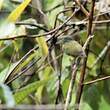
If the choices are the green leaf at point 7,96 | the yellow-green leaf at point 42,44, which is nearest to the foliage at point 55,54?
the yellow-green leaf at point 42,44

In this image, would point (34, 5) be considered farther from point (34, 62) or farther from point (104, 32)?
point (104, 32)

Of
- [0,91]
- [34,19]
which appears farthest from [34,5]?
[0,91]

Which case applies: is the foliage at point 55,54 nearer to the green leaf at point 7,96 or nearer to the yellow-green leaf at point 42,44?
the yellow-green leaf at point 42,44

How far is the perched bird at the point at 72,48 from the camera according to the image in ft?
2.54

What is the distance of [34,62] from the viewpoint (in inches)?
33.0

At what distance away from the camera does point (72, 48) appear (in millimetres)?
788

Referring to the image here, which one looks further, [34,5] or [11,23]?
[34,5]

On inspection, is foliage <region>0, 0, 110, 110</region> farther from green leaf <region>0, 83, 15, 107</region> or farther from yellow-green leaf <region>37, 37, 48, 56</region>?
green leaf <region>0, 83, 15, 107</region>

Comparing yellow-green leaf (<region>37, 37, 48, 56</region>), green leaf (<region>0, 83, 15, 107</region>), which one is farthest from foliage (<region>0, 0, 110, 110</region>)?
green leaf (<region>0, 83, 15, 107</region>)

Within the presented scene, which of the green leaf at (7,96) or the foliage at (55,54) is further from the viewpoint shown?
the foliage at (55,54)

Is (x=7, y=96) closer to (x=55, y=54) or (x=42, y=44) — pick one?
(x=42, y=44)

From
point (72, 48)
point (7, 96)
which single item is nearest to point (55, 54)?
point (72, 48)

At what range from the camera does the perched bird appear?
0.78 metres

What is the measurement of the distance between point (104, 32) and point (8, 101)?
0.62 metres
